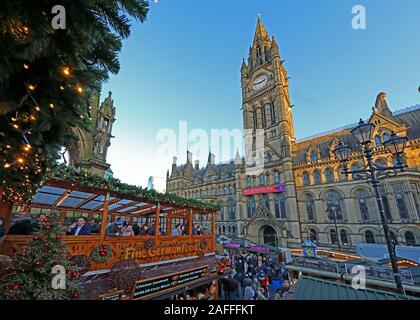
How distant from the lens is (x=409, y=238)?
20.2m

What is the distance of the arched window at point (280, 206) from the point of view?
28659 mm

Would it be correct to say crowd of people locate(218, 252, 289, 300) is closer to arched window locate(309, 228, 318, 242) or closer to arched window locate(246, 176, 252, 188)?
arched window locate(309, 228, 318, 242)

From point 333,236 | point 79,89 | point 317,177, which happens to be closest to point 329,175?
point 317,177

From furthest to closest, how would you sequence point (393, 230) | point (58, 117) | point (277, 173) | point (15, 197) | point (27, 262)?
point (277, 173) < point (393, 230) < point (15, 197) < point (27, 262) < point (58, 117)

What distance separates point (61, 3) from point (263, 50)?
48.7 m

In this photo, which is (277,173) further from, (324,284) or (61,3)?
(61,3)

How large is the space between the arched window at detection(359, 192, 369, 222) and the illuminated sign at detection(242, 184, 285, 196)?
9.92m

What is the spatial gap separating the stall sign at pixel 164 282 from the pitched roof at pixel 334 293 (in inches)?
151

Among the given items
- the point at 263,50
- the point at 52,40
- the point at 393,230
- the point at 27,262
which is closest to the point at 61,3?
the point at 52,40

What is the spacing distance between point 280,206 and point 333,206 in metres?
7.23

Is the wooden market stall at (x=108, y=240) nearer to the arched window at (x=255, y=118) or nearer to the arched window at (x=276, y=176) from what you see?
the arched window at (x=276, y=176)

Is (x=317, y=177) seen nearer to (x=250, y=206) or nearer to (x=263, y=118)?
(x=250, y=206)

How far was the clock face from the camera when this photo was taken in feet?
126

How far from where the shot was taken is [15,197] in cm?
362
